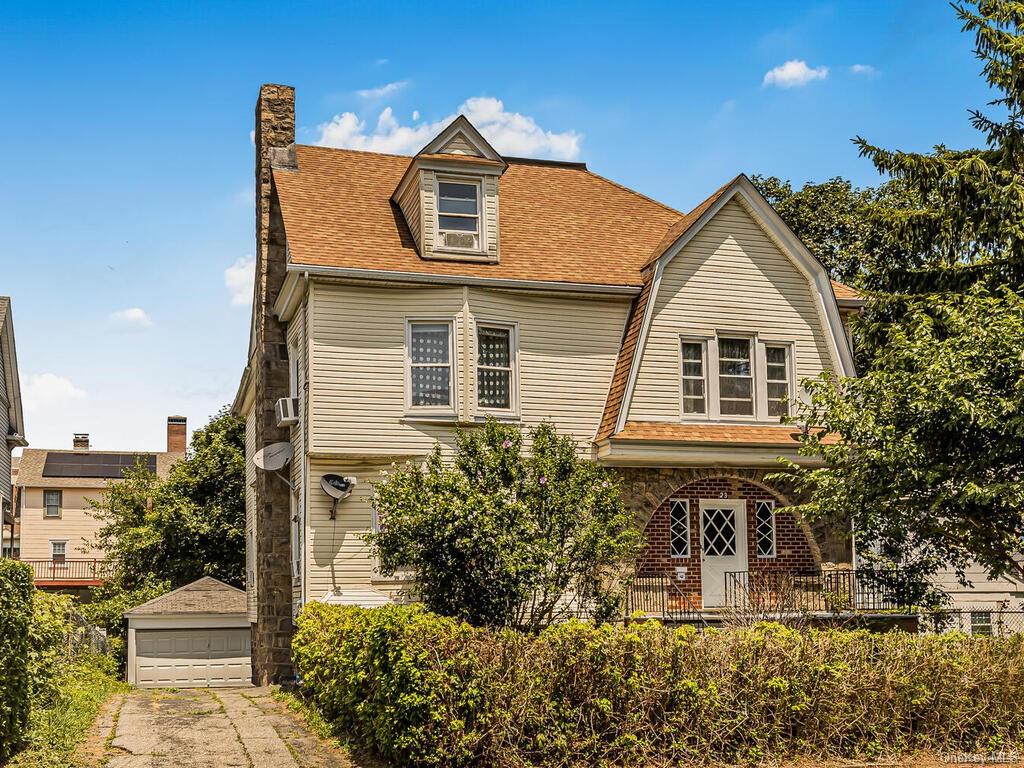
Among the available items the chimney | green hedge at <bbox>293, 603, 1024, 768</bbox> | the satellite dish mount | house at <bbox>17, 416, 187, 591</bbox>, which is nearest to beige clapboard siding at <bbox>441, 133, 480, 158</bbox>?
the satellite dish mount

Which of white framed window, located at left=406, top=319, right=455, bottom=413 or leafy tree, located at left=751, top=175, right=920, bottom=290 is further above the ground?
leafy tree, located at left=751, top=175, right=920, bottom=290

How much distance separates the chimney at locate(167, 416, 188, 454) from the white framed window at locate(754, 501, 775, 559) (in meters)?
48.1

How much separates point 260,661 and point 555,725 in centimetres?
1232

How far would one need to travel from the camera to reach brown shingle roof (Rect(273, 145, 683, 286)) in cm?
2003

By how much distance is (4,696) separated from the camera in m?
11.2

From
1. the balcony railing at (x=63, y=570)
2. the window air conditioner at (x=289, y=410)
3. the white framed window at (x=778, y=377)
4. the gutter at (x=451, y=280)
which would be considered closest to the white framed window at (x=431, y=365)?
the gutter at (x=451, y=280)

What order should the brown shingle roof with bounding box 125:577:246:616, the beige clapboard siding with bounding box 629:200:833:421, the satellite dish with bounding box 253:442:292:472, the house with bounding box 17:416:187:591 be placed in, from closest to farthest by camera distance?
the beige clapboard siding with bounding box 629:200:833:421
the satellite dish with bounding box 253:442:292:472
the brown shingle roof with bounding box 125:577:246:616
the house with bounding box 17:416:187:591

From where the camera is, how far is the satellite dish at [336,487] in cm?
1883

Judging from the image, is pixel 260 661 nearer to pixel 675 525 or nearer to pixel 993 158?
pixel 675 525

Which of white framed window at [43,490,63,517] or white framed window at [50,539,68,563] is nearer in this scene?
white framed window at [50,539,68,563]

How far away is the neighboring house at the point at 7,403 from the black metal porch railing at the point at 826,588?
20.9 metres

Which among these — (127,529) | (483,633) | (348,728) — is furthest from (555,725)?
(127,529)

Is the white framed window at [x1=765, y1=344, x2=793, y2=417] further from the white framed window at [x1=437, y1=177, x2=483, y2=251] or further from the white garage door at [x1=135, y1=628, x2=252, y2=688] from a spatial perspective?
the white garage door at [x1=135, y1=628, x2=252, y2=688]

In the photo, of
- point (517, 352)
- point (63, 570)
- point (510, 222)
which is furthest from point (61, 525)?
point (517, 352)
